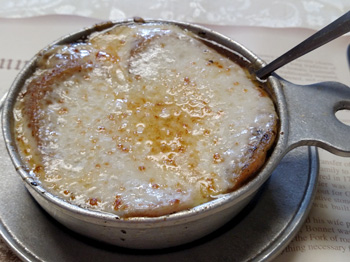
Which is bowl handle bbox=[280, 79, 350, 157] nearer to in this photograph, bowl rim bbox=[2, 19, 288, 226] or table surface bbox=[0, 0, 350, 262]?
bowl rim bbox=[2, 19, 288, 226]

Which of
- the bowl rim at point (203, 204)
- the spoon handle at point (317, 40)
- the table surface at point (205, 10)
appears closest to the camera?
the bowl rim at point (203, 204)

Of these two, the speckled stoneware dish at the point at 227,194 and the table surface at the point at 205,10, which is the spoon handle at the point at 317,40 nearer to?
the speckled stoneware dish at the point at 227,194

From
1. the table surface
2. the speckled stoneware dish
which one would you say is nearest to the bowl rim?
the speckled stoneware dish

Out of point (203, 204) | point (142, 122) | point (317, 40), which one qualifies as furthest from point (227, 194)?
point (317, 40)

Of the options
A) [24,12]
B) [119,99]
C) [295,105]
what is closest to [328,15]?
[295,105]

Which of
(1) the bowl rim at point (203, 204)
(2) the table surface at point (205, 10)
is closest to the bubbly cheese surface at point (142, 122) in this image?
(1) the bowl rim at point (203, 204)

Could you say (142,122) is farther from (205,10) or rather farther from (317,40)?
(205,10)

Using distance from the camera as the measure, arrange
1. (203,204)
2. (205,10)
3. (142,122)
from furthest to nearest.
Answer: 1. (205,10)
2. (142,122)
3. (203,204)
